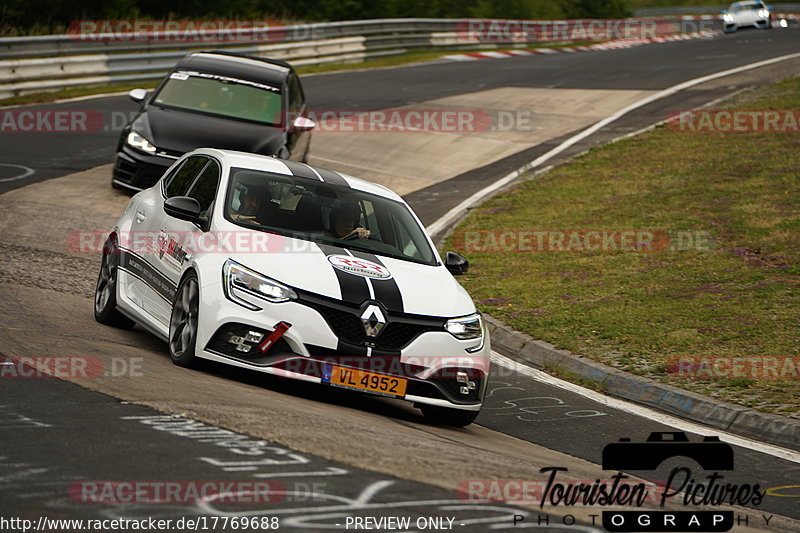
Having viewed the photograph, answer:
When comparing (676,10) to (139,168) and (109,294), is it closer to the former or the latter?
(139,168)

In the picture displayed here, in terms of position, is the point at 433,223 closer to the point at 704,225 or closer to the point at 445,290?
the point at 704,225

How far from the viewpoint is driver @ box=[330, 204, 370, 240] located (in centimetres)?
859

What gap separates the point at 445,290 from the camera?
816 cm

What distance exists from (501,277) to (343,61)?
867 inches

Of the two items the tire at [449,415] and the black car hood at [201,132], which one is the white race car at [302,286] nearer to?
the tire at [449,415]

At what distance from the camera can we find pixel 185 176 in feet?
30.9

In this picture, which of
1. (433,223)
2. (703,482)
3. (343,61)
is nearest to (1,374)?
(703,482)

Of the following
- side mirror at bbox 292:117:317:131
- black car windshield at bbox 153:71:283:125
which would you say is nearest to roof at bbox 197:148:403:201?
side mirror at bbox 292:117:317:131

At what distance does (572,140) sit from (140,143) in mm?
10566

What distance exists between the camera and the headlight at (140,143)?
14.3 metres

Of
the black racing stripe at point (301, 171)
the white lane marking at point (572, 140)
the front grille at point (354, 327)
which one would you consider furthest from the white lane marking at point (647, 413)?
the white lane marking at point (572, 140)

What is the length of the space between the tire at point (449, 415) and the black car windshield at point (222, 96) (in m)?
8.29

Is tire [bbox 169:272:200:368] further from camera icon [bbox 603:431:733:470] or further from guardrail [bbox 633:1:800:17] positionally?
guardrail [bbox 633:1:800:17]

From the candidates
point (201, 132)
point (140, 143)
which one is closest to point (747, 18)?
point (201, 132)
